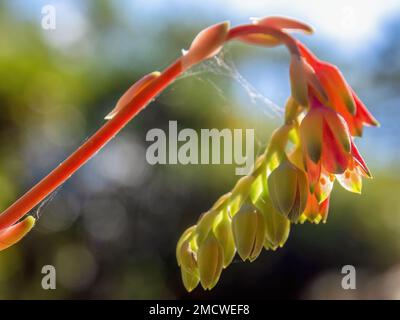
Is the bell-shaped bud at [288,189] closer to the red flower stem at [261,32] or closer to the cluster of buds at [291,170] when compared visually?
the cluster of buds at [291,170]

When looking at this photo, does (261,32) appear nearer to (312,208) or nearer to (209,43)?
(209,43)

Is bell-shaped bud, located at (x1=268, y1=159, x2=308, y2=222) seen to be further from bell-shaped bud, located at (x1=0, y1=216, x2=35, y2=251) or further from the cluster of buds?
bell-shaped bud, located at (x1=0, y1=216, x2=35, y2=251)

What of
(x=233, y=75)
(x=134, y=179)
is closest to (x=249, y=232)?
(x=233, y=75)

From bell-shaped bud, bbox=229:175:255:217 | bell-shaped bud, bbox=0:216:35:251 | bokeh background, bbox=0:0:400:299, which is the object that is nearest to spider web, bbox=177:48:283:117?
bell-shaped bud, bbox=229:175:255:217

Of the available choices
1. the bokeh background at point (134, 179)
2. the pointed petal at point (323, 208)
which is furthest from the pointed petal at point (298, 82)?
the bokeh background at point (134, 179)

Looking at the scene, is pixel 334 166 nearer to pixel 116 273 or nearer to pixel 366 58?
pixel 116 273
